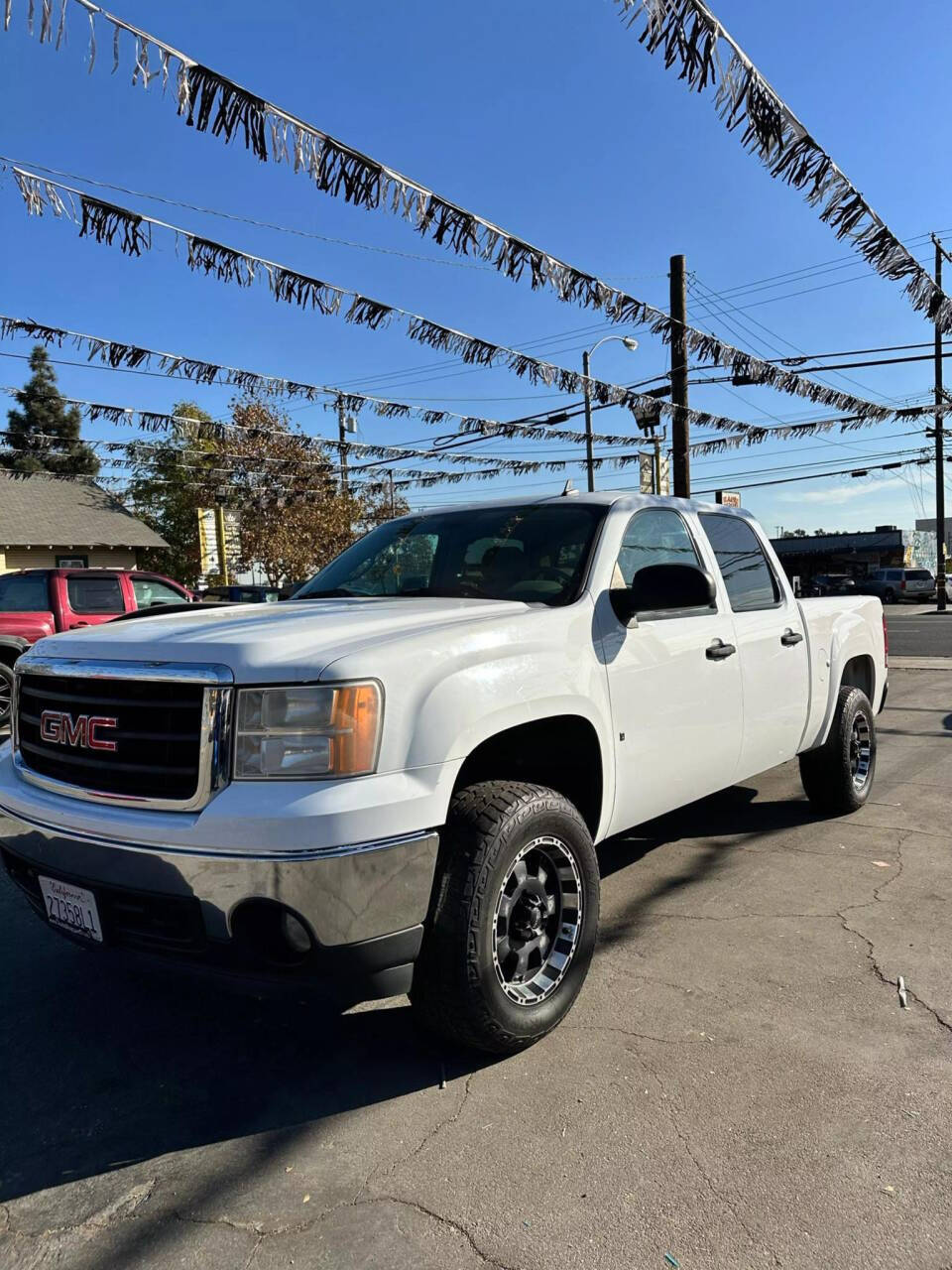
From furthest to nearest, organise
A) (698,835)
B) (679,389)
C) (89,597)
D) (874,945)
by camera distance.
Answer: (679,389)
(89,597)
(698,835)
(874,945)

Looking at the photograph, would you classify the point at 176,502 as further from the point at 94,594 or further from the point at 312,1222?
the point at 312,1222

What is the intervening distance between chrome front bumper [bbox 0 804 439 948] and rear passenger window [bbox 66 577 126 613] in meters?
9.25

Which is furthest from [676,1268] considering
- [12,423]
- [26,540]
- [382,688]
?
[12,423]

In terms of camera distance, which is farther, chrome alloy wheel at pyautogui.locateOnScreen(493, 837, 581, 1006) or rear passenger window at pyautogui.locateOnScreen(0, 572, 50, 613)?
rear passenger window at pyautogui.locateOnScreen(0, 572, 50, 613)

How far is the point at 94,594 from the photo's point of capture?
1118 cm

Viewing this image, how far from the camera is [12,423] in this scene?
6259 centimetres

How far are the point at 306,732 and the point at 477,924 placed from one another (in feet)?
2.50

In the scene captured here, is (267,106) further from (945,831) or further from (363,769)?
(945,831)

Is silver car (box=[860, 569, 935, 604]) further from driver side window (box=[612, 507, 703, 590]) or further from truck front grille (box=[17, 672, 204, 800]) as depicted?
truck front grille (box=[17, 672, 204, 800])

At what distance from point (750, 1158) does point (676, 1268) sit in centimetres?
47

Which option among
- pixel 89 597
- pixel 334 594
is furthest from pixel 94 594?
pixel 334 594

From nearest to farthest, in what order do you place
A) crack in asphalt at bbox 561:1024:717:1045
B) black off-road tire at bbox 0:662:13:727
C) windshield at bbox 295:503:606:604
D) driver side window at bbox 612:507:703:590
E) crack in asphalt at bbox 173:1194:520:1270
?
crack in asphalt at bbox 173:1194:520:1270, crack in asphalt at bbox 561:1024:717:1045, windshield at bbox 295:503:606:604, driver side window at bbox 612:507:703:590, black off-road tire at bbox 0:662:13:727

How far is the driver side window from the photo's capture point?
3.78 metres

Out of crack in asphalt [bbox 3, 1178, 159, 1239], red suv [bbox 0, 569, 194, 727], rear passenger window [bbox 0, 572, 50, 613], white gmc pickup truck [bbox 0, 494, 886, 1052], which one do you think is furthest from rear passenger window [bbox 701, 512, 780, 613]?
rear passenger window [bbox 0, 572, 50, 613]
